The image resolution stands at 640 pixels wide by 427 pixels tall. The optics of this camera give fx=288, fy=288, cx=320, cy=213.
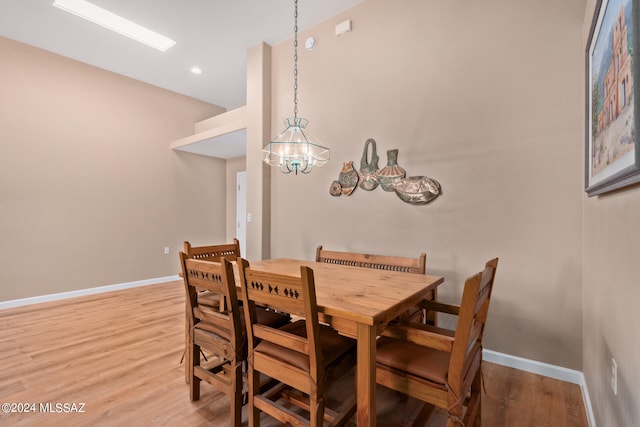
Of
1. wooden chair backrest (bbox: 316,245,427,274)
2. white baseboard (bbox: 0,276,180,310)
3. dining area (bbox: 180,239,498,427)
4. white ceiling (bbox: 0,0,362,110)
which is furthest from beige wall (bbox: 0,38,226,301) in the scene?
wooden chair backrest (bbox: 316,245,427,274)

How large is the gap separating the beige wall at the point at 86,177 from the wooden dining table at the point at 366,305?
4.11 metres

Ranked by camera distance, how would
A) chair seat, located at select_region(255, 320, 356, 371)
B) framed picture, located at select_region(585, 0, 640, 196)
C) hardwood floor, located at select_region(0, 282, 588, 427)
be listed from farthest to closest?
hardwood floor, located at select_region(0, 282, 588, 427), chair seat, located at select_region(255, 320, 356, 371), framed picture, located at select_region(585, 0, 640, 196)

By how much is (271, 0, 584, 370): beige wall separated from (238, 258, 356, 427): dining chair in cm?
143

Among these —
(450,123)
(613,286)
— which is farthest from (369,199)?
(613,286)

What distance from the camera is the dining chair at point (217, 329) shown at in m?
1.54

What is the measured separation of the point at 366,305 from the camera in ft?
4.24

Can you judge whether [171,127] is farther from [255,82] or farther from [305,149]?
[305,149]

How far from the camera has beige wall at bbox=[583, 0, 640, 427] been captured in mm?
972

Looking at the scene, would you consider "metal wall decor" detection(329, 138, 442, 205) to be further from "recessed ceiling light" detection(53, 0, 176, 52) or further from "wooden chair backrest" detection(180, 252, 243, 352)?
"recessed ceiling light" detection(53, 0, 176, 52)

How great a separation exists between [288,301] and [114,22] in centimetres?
396

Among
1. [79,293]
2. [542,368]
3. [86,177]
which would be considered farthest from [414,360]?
[86,177]

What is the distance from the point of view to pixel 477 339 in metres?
1.38

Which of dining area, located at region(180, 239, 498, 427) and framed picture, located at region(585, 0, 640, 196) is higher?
framed picture, located at region(585, 0, 640, 196)

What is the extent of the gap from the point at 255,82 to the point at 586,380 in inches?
167
